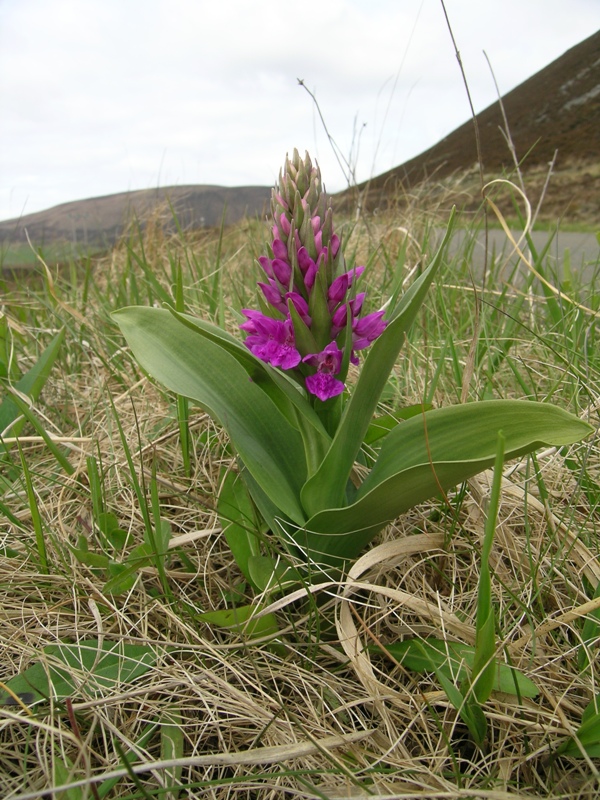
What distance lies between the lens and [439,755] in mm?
979

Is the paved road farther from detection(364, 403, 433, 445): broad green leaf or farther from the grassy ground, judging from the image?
the grassy ground

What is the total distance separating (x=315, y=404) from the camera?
1.24 m

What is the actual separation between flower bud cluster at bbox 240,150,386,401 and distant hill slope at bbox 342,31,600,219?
40.6ft

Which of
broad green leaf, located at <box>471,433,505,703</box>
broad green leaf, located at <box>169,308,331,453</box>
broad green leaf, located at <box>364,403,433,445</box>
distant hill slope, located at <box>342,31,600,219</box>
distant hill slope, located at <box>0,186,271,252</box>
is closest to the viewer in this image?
broad green leaf, located at <box>471,433,505,703</box>

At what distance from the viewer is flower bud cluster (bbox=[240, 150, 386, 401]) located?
1098mm

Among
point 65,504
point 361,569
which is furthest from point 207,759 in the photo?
point 65,504

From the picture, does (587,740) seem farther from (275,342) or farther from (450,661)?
(275,342)

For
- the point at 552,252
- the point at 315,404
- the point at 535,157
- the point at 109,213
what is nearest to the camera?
the point at 315,404

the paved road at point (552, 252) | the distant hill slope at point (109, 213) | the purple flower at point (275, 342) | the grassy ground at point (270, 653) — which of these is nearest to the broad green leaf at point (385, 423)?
the grassy ground at point (270, 653)

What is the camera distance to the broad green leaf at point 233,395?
127 cm

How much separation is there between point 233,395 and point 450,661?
0.70 m

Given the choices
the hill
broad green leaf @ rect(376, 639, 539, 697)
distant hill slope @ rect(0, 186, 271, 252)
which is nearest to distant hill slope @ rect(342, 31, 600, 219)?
the hill

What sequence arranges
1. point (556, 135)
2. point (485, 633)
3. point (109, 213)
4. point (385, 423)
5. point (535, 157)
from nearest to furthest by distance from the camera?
Answer: point (485, 633) < point (385, 423) < point (109, 213) < point (535, 157) < point (556, 135)

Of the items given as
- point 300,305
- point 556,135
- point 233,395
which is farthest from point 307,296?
point 556,135
